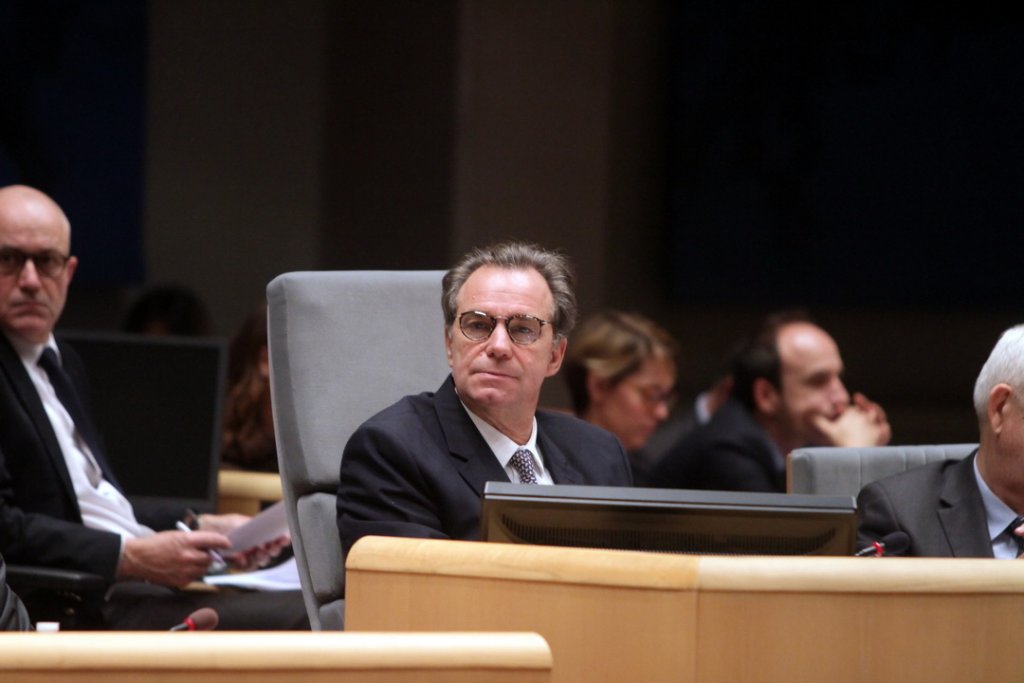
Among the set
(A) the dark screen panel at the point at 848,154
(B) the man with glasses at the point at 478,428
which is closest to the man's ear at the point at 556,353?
(B) the man with glasses at the point at 478,428

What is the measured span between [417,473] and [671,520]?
2.01ft

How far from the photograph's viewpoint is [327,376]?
2.54 meters

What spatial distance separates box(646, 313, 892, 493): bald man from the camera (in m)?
3.97

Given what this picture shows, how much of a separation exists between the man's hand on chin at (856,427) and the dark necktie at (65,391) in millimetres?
1926

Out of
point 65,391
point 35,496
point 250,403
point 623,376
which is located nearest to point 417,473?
point 35,496

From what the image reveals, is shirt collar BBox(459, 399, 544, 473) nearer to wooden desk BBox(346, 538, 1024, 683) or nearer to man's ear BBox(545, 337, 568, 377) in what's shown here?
man's ear BBox(545, 337, 568, 377)

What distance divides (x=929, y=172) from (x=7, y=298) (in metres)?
4.22

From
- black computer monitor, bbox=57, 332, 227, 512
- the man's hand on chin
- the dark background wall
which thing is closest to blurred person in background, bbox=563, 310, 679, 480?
the man's hand on chin

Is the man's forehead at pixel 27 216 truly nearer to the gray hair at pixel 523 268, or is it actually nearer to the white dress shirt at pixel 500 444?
the gray hair at pixel 523 268

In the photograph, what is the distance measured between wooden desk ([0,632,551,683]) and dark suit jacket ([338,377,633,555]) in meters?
0.76

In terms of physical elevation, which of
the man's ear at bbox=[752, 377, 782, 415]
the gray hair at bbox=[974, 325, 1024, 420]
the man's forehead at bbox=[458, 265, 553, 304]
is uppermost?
the man's forehead at bbox=[458, 265, 553, 304]

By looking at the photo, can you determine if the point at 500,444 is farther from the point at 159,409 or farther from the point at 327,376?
the point at 159,409

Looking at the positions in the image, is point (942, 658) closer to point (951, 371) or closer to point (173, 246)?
point (173, 246)

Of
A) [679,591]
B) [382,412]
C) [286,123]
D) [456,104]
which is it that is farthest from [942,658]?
[286,123]
